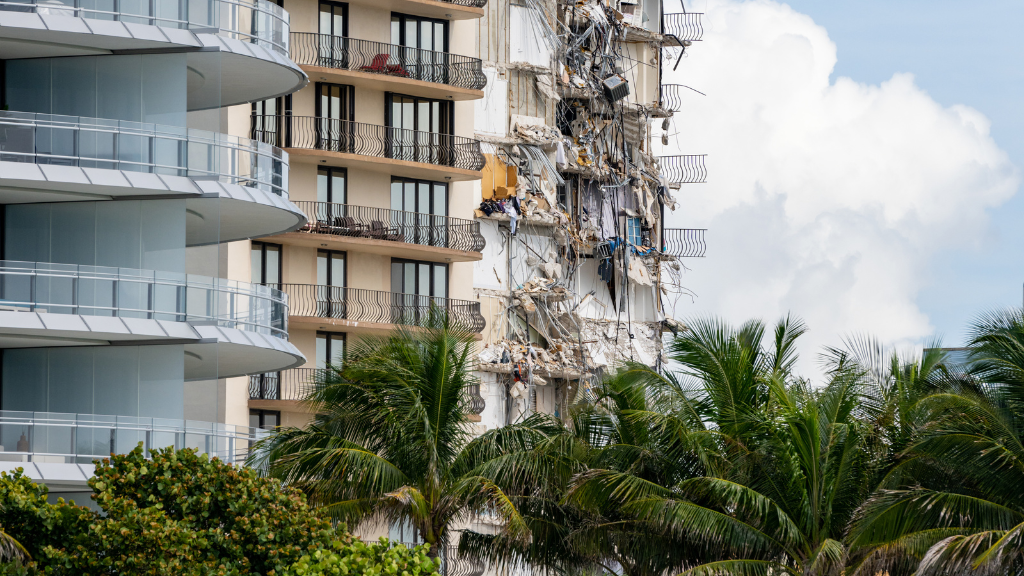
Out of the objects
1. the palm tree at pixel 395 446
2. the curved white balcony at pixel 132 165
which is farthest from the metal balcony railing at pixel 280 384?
the palm tree at pixel 395 446

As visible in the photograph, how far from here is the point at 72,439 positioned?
37.9 m

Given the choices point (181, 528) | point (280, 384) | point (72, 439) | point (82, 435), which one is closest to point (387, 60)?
point (280, 384)

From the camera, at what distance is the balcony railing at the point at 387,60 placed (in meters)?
59.4

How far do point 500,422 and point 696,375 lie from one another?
26.3m

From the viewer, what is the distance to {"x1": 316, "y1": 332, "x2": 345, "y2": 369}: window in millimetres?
58719

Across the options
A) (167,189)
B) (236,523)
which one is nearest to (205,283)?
(167,189)

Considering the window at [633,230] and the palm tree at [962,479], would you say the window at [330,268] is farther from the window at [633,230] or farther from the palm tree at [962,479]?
the palm tree at [962,479]

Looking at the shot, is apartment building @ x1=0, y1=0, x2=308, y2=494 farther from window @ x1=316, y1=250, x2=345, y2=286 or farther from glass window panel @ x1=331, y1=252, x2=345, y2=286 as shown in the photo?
glass window panel @ x1=331, y1=252, x2=345, y2=286

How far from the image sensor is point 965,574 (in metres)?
31.8

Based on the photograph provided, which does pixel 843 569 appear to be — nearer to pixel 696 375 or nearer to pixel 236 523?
pixel 696 375

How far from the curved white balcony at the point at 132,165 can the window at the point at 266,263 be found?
1525 cm

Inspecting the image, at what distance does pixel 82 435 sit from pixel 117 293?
3185 millimetres

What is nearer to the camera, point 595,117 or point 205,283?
point 205,283

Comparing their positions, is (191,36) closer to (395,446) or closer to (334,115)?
(395,446)
